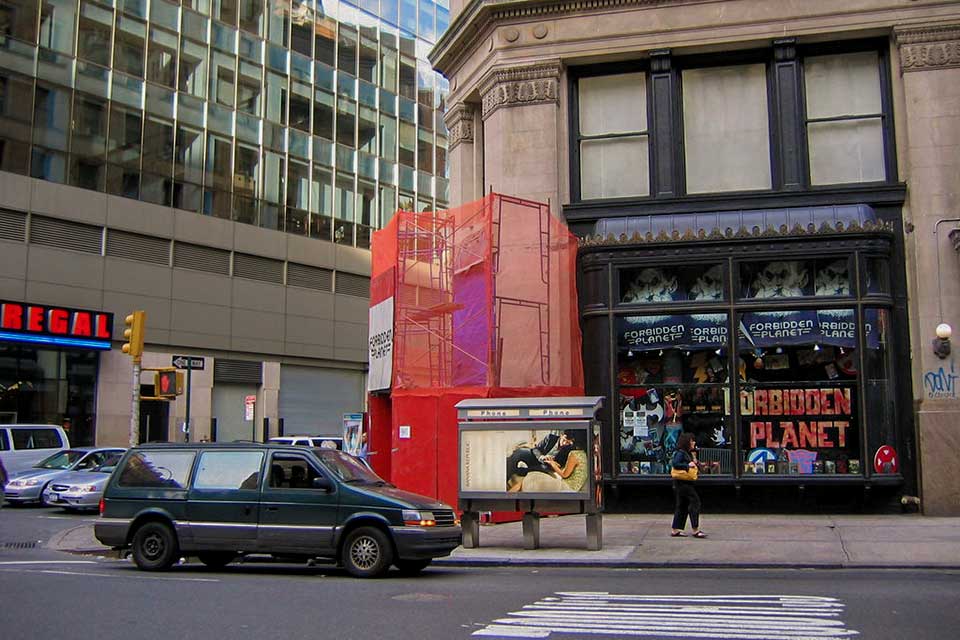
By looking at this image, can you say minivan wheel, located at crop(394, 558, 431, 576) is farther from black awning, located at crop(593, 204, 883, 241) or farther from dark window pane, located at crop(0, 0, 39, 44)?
dark window pane, located at crop(0, 0, 39, 44)

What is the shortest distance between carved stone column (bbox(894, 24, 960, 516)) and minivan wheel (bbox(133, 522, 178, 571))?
13029 millimetres

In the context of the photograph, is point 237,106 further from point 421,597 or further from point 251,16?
point 421,597

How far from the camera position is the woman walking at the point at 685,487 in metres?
14.9

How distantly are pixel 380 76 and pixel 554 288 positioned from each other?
3352 centimetres

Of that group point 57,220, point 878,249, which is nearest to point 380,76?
point 57,220

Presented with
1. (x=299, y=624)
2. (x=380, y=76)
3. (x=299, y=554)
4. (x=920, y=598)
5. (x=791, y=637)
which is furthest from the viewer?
(x=380, y=76)

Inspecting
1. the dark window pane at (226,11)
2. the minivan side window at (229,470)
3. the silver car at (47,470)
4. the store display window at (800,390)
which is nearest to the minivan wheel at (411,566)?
the minivan side window at (229,470)

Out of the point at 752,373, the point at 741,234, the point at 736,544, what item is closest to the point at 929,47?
the point at 741,234

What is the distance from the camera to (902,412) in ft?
58.5

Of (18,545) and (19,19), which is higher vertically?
(19,19)

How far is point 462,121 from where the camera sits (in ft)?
77.6

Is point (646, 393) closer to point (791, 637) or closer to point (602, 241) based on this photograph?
point (602, 241)

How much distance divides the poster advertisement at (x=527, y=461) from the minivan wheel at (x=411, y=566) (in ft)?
8.35

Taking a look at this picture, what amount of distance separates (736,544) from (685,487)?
1.25 metres
